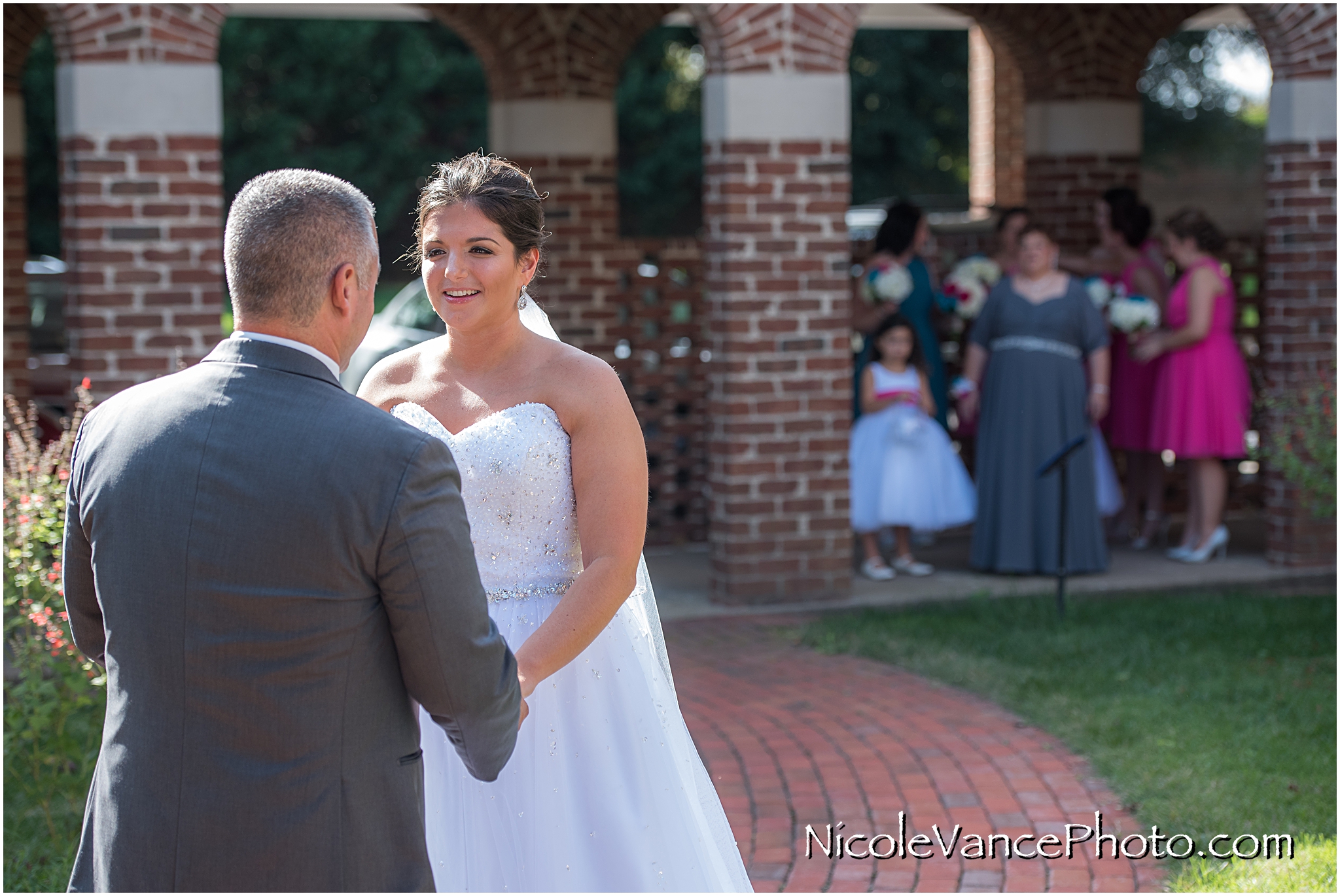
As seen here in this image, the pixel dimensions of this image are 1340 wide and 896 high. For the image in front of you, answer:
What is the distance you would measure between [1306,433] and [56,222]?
26002 mm

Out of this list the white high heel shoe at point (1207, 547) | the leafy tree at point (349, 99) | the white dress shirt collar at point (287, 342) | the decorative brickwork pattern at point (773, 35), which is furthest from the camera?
the leafy tree at point (349, 99)

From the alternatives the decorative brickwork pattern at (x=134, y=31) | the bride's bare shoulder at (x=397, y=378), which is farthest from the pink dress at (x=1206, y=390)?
the bride's bare shoulder at (x=397, y=378)

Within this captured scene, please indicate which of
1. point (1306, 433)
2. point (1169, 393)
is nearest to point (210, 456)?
point (1306, 433)

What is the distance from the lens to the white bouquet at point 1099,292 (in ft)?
29.9

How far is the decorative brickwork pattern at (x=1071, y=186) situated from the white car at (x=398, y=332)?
5.58 meters

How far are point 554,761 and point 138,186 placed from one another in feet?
15.7

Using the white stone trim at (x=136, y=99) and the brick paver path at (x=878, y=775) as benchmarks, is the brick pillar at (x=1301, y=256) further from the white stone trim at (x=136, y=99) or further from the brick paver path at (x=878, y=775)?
the white stone trim at (x=136, y=99)

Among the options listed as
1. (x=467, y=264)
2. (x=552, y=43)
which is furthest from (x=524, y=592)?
(x=552, y=43)

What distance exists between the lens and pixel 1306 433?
695 centimetres

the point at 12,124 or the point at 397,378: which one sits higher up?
the point at 12,124

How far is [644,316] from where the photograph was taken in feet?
32.8

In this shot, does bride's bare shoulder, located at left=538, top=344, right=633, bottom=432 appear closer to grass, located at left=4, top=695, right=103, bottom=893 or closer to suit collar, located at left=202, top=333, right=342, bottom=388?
suit collar, located at left=202, top=333, right=342, bottom=388

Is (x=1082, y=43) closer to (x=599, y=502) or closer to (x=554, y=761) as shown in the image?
(x=599, y=502)

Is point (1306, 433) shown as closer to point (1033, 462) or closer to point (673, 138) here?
point (1033, 462)
